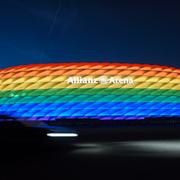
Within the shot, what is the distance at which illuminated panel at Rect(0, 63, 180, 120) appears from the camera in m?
57.3

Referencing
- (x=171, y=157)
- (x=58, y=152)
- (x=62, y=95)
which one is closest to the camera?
(x=171, y=157)

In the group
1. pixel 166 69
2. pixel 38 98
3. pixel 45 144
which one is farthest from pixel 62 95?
pixel 45 144

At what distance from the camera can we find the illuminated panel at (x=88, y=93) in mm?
57344

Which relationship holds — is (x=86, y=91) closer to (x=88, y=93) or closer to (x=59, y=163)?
(x=88, y=93)

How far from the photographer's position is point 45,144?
38.6 feet

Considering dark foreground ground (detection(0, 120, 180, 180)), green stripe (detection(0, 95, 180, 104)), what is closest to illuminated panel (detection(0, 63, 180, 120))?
green stripe (detection(0, 95, 180, 104))

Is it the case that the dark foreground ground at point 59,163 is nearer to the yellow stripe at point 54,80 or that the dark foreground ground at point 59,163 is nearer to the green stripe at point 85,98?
the green stripe at point 85,98

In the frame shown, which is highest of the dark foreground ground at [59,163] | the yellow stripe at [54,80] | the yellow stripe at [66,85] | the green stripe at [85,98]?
the yellow stripe at [54,80]

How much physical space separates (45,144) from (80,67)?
4789cm

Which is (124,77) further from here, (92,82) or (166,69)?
(166,69)

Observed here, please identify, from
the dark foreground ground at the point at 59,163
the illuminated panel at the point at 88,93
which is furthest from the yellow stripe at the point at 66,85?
the dark foreground ground at the point at 59,163

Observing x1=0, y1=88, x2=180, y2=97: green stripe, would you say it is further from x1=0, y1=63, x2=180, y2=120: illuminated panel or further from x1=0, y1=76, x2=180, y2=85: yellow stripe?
x1=0, y1=76, x2=180, y2=85: yellow stripe

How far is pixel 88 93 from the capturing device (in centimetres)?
5753

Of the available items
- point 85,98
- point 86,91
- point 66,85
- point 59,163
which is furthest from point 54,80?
point 59,163
